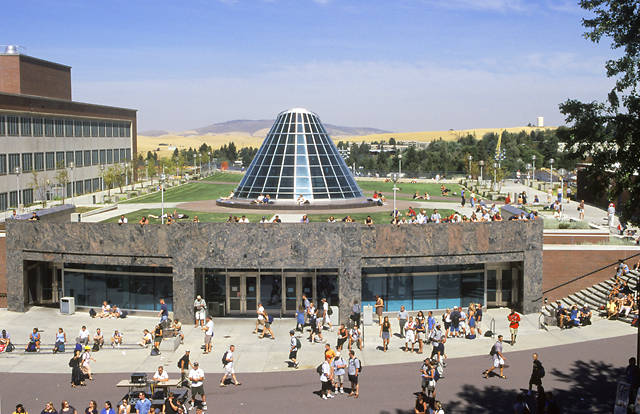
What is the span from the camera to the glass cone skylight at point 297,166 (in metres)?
47.8

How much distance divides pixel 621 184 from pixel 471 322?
9.15 m

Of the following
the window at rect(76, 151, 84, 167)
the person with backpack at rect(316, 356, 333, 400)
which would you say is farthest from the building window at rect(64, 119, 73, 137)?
the person with backpack at rect(316, 356, 333, 400)

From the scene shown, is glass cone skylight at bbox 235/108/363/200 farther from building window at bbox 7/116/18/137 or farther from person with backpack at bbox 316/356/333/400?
person with backpack at bbox 316/356/333/400

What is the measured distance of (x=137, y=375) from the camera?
796 inches

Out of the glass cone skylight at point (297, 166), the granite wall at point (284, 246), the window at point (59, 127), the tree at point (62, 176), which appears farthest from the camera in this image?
the window at point (59, 127)

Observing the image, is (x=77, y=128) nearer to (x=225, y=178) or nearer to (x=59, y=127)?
(x=59, y=127)

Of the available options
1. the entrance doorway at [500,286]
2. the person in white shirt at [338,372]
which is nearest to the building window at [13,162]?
the entrance doorway at [500,286]

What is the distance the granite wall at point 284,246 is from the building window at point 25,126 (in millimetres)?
31522

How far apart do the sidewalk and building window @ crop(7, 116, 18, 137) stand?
29.9m

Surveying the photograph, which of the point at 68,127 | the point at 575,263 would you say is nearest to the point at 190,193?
the point at 68,127

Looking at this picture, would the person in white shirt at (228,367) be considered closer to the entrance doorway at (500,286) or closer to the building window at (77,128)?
the entrance doorway at (500,286)

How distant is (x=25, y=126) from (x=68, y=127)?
9.46m

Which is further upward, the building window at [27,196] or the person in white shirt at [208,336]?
the building window at [27,196]

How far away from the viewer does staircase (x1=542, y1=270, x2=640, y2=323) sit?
1188 inches
